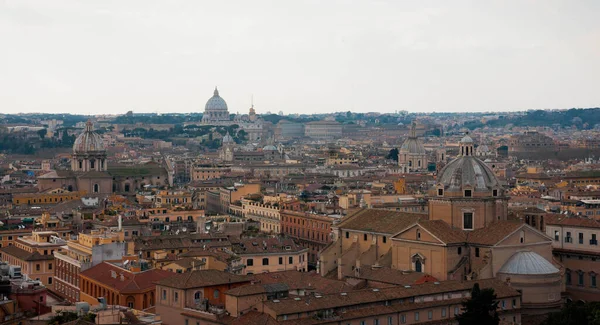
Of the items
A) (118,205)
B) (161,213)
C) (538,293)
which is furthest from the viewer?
(118,205)

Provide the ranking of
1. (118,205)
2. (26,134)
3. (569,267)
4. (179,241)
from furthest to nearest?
(26,134), (118,205), (179,241), (569,267)

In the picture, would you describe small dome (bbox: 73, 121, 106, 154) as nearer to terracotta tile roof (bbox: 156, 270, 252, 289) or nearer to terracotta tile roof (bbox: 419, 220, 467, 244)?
terracotta tile roof (bbox: 419, 220, 467, 244)

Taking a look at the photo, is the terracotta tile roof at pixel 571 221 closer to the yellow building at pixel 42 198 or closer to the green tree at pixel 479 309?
the green tree at pixel 479 309

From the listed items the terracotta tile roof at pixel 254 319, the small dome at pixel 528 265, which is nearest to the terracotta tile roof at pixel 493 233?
the small dome at pixel 528 265

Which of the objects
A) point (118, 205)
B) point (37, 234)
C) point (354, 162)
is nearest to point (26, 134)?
point (354, 162)

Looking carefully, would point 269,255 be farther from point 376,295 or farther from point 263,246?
point 376,295

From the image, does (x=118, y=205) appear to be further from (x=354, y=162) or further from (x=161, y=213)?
(x=354, y=162)

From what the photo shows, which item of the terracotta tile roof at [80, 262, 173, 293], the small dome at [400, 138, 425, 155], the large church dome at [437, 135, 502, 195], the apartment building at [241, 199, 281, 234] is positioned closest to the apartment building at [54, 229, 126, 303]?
the terracotta tile roof at [80, 262, 173, 293]
